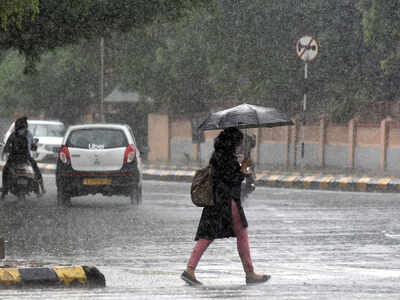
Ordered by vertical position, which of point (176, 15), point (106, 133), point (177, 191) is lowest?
point (177, 191)

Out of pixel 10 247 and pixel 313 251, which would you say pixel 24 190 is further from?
pixel 313 251

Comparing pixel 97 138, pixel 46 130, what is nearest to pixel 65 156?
pixel 97 138

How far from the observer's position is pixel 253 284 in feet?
33.0

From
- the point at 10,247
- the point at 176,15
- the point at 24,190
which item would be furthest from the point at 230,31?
the point at 10,247

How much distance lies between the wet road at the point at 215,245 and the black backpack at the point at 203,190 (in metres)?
0.80

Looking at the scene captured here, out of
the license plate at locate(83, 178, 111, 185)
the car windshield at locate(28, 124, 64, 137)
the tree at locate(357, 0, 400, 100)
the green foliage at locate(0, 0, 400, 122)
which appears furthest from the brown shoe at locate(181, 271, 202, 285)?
the car windshield at locate(28, 124, 64, 137)

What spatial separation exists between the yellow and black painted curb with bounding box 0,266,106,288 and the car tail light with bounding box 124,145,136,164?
9884 mm

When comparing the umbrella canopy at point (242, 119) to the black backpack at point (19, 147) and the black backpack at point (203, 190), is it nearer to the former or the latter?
the black backpack at point (203, 190)

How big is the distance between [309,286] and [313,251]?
3.36 metres

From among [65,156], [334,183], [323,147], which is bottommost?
[334,183]

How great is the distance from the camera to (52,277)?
9953 millimetres

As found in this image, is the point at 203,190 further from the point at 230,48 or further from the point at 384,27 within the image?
the point at 230,48

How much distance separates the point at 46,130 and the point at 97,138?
60.6 feet

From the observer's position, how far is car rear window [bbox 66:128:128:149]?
20.1 m
